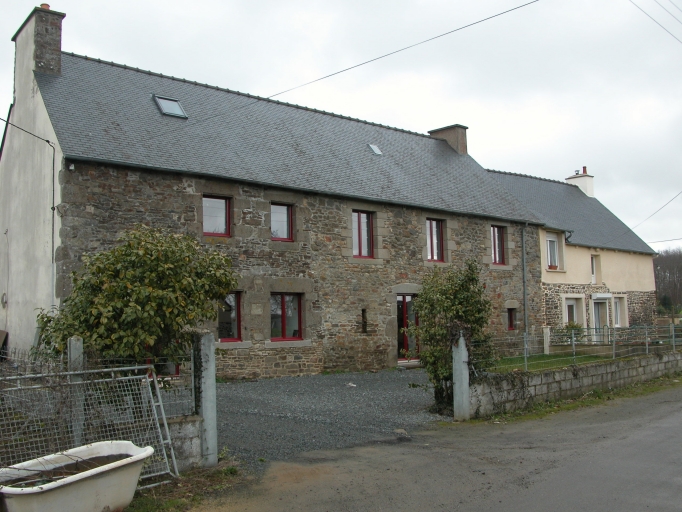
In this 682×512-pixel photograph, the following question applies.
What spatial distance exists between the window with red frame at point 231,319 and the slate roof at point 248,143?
285 centimetres

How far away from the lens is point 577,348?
1380 cm

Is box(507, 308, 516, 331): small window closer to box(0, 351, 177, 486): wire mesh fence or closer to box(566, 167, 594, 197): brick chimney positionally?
box(566, 167, 594, 197): brick chimney

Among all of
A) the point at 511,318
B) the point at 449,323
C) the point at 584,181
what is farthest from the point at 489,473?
the point at 584,181

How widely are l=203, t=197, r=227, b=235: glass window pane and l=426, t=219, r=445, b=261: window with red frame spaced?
6.58 m

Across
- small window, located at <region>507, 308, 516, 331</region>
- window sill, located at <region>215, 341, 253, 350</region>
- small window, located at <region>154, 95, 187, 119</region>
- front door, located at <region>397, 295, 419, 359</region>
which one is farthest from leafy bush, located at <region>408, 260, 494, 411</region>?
small window, located at <region>507, 308, 516, 331</region>

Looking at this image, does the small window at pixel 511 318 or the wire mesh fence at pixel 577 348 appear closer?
the wire mesh fence at pixel 577 348

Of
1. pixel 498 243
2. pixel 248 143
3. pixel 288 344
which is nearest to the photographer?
pixel 288 344

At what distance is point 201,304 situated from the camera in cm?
722

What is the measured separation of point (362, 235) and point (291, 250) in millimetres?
2523

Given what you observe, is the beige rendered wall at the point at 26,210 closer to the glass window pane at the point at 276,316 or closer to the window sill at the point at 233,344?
the window sill at the point at 233,344

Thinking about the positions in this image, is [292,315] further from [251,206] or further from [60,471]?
[60,471]

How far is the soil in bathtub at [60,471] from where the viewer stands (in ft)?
17.2

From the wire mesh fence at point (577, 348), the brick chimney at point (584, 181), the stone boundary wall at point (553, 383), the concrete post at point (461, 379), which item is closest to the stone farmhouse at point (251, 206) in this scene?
the wire mesh fence at point (577, 348)

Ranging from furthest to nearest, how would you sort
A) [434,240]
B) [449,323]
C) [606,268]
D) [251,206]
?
[606,268]
[434,240]
[251,206]
[449,323]
